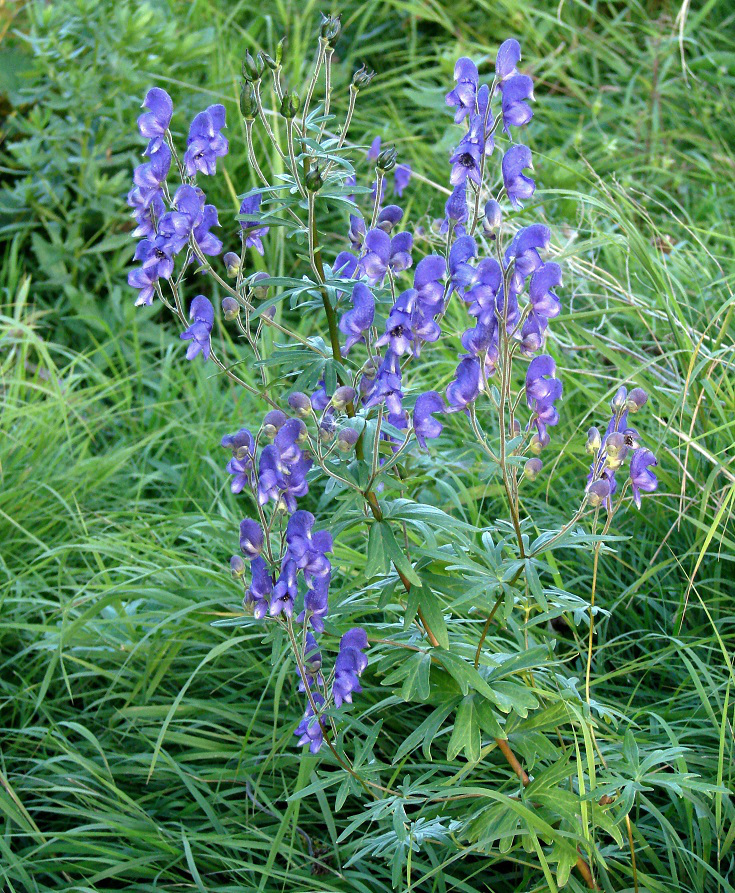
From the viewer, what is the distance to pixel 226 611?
98.5 inches

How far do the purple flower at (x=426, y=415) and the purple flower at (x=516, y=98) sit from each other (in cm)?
48

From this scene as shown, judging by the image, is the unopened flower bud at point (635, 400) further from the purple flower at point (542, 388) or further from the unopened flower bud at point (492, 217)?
the unopened flower bud at point (492, 217)

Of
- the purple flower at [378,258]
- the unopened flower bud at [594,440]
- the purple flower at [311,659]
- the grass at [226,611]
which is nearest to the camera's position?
the purple flower at [378,258]

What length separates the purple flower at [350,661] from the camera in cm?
175

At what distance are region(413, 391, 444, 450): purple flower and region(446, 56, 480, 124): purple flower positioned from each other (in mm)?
460

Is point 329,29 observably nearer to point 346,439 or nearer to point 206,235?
point 206,235

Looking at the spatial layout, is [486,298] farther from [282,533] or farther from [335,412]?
[282,533]

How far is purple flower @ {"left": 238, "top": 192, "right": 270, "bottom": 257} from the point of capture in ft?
5.49

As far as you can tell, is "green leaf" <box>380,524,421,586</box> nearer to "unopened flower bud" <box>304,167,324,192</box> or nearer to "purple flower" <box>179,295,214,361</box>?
"purple flower" <box>179,295,214,361</box>

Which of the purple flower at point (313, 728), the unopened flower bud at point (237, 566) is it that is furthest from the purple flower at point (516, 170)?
the purple flower at point (313, 728)

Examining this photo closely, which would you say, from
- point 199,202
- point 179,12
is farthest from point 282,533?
point 179,12

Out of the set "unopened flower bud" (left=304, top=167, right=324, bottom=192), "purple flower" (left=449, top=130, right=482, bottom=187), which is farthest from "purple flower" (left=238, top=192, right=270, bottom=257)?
"purple flower" (left=449, top=130, right=482, bottom=187)

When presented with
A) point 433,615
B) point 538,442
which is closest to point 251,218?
point 538,442

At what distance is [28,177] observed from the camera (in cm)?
400
